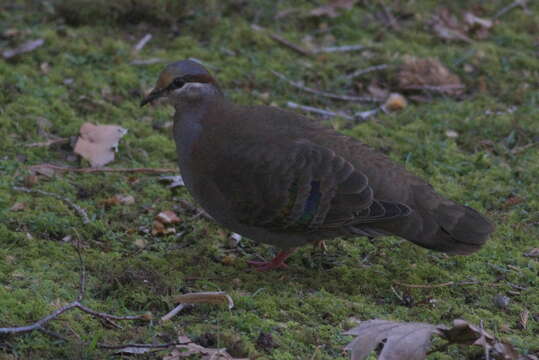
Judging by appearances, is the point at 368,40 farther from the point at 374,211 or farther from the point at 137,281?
the point at 137,281

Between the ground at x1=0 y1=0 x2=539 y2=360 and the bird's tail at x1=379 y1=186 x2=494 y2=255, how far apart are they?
0.60 feet

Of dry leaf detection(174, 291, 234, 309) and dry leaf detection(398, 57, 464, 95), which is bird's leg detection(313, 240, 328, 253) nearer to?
dry leaf detection(174, 291, 234, 309)

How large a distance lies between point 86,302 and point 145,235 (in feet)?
3.39

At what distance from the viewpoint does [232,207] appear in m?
4.56

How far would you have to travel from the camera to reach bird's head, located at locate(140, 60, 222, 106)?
480 cm

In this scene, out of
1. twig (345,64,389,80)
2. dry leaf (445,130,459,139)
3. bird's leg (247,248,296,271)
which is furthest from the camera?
twig (345,64,389,80)

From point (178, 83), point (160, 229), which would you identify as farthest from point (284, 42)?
point (160, 229)

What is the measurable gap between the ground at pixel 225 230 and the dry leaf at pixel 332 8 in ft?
0.25

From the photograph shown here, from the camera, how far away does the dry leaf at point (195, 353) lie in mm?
→ 3352

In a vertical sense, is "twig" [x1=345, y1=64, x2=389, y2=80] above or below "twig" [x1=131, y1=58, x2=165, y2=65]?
above

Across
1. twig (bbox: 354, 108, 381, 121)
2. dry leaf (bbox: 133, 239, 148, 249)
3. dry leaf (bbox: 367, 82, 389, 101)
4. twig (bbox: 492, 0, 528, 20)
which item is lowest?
dry leaf (bbox: 133, 239, 148, 249)

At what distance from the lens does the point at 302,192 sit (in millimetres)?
4543

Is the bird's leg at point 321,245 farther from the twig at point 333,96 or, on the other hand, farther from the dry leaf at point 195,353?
the twig at point 333,96

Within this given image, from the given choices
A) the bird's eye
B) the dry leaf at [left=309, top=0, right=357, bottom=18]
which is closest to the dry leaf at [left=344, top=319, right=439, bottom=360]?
Result: the bird's eye
